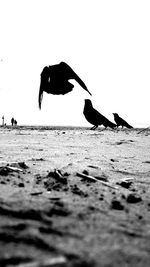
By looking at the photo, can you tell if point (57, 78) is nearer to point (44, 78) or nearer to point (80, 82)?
point (44, 78)

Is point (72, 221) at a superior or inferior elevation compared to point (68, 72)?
inferior

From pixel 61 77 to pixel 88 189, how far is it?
208cm

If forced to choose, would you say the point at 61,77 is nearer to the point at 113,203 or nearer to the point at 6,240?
the point at 113,203

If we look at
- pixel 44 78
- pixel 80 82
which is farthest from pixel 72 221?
pixel 44 78

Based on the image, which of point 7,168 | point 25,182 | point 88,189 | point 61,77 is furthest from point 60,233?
point 61,77

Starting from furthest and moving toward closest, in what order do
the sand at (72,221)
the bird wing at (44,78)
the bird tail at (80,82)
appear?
the bird wing at (44,78) < the bird tail at (80,82) < the sand at (72,221)

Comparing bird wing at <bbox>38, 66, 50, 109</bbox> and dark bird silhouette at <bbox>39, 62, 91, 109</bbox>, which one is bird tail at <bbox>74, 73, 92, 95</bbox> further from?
bird wing at <bbox>38, 66, 50, 109</bbox>

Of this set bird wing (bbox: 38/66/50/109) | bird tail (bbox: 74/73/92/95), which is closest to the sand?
bird tail (bbox: 74/73/92/95)

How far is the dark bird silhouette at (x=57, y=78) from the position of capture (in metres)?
4.34

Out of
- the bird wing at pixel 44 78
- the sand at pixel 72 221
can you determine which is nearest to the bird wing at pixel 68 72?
the bird wing at pixel 44 78

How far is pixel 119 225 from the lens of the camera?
6.07 feet

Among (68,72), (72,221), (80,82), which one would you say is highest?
→ (68,72)

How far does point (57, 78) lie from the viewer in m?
4.38

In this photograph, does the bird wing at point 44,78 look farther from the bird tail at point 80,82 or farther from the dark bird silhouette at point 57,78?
the bird tail at point 80,82
